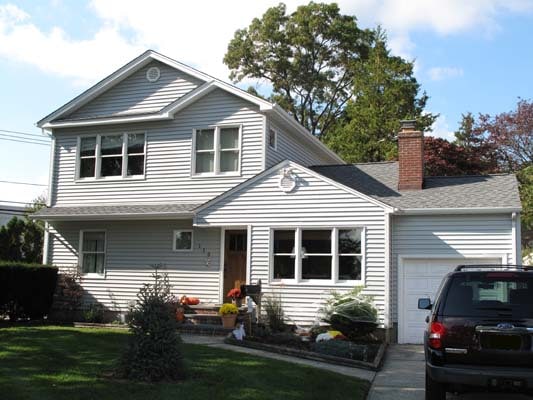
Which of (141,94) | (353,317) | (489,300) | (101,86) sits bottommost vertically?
(353,317)

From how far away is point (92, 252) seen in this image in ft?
62.0

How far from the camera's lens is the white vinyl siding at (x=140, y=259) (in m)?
17.1

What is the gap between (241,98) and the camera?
1769cm

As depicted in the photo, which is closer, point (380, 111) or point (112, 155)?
point (112, 155)

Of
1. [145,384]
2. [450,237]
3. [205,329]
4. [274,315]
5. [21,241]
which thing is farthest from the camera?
[21,241]

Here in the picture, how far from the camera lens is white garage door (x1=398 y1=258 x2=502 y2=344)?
14.8 meters

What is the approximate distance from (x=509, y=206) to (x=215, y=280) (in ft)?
26.8

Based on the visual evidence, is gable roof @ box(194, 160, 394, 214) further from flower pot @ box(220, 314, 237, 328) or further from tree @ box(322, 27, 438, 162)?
tree @ box(322, 27, 438, 162)

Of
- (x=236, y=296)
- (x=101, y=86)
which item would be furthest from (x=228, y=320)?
(x=101, y=86)

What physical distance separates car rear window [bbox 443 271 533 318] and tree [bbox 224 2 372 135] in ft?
105

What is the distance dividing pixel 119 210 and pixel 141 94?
4.10 m

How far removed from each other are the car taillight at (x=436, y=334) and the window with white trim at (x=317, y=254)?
25.8 feet

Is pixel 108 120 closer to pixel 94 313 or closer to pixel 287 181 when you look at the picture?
pixel 94 313

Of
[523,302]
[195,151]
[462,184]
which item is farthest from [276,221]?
[523,302]
